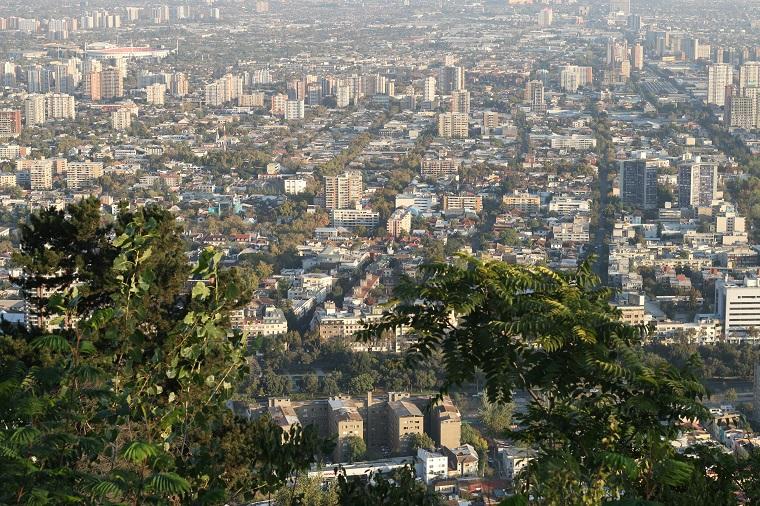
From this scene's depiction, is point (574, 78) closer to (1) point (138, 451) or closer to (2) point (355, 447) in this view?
(2) point (355, 447)

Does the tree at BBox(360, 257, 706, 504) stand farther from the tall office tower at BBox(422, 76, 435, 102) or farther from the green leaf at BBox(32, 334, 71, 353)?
the tall office tower at BBox(422, 76, 435, 102)

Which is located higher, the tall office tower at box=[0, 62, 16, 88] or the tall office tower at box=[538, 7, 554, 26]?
the tall office tower at box=[538, 7, 554, 26]

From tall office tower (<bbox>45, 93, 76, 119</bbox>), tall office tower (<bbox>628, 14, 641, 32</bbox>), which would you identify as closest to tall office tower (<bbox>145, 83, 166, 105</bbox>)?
tall office tower (<bbox>45, 93, 76, 119</bbox>)

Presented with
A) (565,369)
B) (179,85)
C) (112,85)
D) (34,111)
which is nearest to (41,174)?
(34,111)

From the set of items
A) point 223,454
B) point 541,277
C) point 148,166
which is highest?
point 541,277

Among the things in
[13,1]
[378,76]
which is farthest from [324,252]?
[13,1]

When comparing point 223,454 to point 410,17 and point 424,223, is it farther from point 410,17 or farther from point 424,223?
point 410,17
